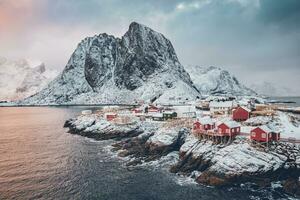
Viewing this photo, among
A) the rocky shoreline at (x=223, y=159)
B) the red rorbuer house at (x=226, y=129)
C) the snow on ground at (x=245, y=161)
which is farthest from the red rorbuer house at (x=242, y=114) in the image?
the snow on ground at (x=245, y=161)

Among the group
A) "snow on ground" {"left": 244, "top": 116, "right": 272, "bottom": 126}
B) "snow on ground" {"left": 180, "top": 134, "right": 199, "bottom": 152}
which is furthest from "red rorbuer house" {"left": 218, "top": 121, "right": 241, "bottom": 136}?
"snow on ground" {"left": 244, "top": 116, "right": 272, "bottom": 126}

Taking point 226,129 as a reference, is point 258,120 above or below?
above

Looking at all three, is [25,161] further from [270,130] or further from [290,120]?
[290,120]

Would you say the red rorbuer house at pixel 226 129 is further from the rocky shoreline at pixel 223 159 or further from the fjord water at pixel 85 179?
the fjord water at pixel 85 179

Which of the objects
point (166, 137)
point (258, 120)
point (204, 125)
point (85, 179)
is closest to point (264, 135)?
point (204, 125)

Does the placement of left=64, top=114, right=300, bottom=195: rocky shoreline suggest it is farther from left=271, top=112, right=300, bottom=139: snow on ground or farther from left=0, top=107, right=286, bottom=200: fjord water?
left=271, top=112, right=300, bottom=139: snow on ground

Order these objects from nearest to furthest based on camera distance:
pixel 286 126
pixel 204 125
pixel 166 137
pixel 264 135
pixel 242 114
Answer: pixel 264 135
pixel 204 125
pixel 286 126
pixel 166 137
pixel 242 114

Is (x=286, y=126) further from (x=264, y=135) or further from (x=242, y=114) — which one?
(x=264, y=135)
